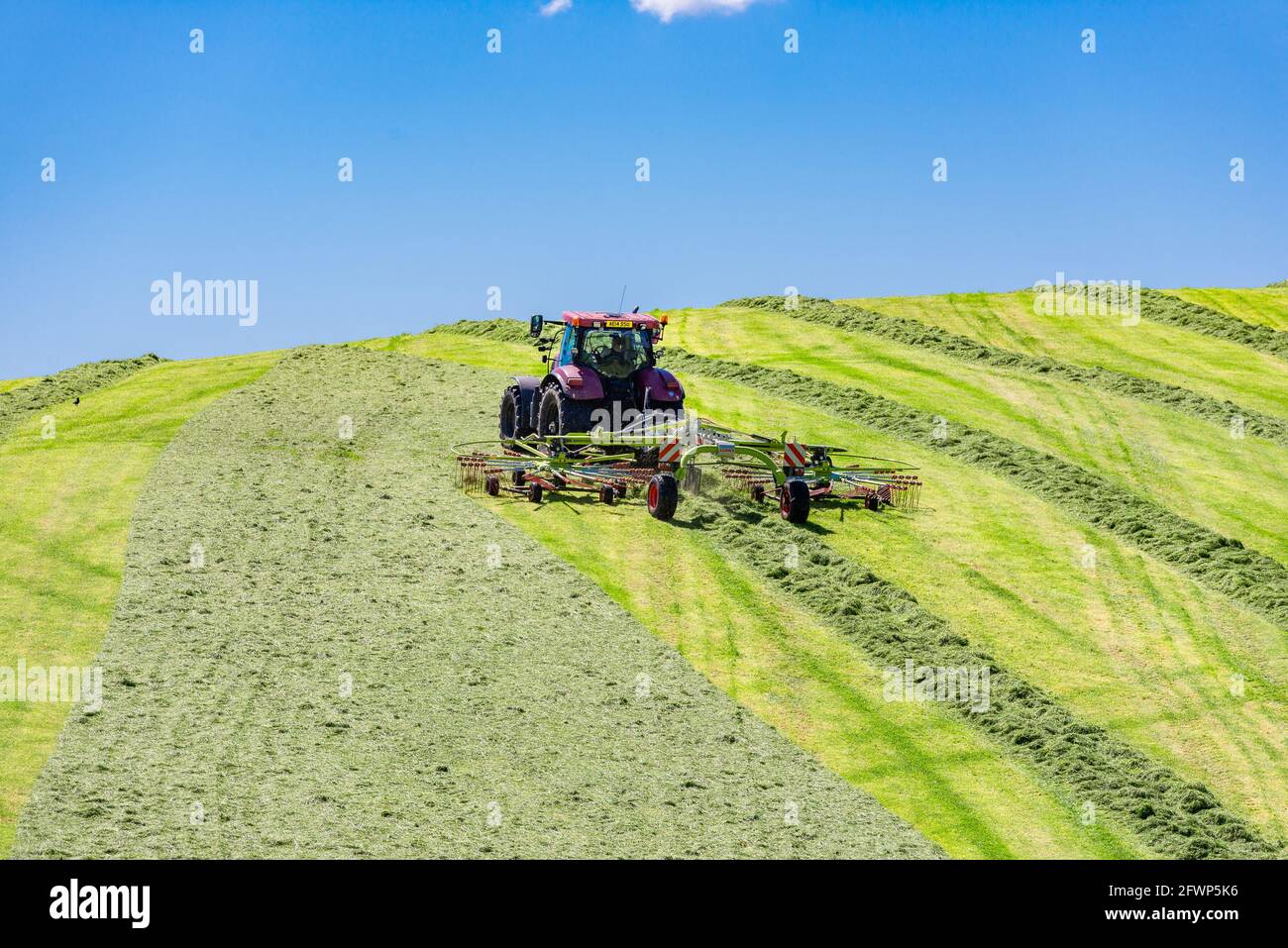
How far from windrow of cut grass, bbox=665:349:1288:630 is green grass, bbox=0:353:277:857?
14.0 m

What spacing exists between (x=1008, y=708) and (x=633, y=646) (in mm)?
4490

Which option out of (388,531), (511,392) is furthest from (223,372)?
(388,531)

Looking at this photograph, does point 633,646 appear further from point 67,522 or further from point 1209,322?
point 1209,322

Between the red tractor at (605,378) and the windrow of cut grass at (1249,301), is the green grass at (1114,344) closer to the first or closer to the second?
the windrow of cut grass at (1249,301)

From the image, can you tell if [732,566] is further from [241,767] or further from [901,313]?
[901,313]

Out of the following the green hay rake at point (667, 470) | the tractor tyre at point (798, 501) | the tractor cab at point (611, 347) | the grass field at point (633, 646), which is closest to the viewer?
the grass field at point (633, 646)

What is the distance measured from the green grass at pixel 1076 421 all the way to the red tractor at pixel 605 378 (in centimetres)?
829

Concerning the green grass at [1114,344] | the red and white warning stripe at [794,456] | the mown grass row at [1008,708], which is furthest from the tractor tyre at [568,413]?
the green grass at [1114,344]

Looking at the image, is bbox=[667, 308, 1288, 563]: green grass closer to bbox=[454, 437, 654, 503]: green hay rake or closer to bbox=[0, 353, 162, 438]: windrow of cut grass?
bbox=[454, 437, 654, 503]: green hay rake

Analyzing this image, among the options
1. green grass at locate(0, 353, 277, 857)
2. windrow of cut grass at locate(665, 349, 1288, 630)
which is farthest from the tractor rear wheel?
windrow of cut grass at locate(665, 349, 1288, 630)

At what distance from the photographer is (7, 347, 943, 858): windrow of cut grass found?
1220cm

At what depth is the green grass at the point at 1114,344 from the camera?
112 ft

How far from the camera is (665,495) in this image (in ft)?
71.7

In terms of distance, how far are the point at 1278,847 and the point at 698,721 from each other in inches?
227
